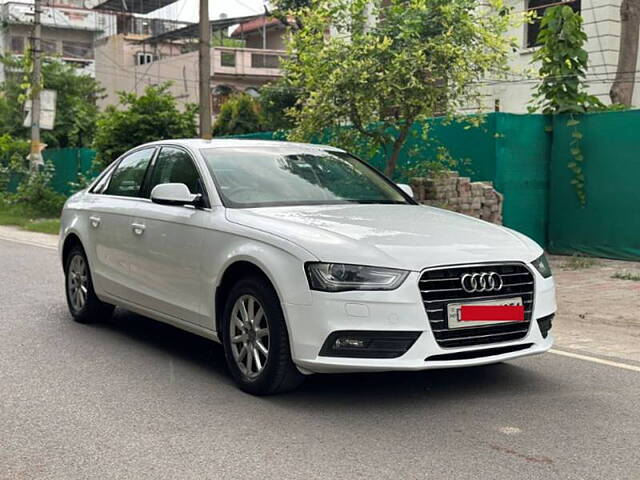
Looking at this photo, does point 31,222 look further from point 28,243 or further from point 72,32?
point 72,32

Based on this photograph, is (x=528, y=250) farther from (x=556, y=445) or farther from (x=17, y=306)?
(x=17, y=306)

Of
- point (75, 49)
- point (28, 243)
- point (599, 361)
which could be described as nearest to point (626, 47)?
point (28, 243)

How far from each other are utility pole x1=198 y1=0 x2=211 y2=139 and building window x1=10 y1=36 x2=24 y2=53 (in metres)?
50.8

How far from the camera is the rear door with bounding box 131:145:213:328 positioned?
20.3 ft

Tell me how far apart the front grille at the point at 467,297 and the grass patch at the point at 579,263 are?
6.99 metres

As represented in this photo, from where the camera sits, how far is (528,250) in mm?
5672

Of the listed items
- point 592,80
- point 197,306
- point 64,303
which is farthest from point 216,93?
point 197,306

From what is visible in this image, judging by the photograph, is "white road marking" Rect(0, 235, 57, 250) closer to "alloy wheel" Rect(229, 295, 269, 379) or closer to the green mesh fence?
the green mesh fence

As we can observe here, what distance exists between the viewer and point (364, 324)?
5.06 meters

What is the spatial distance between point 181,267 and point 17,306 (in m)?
3.39

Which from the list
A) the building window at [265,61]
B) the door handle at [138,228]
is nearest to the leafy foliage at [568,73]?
the door handle at [138,228]

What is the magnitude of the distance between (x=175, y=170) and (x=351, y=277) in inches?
89.4

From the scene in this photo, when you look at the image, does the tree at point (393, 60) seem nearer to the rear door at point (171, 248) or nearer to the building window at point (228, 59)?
the rear door at point (171, 248)

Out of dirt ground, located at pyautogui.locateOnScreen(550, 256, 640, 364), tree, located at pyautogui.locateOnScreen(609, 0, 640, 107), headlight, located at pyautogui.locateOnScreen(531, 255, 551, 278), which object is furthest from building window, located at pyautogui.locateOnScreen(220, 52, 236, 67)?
headlight, located at pyautogui.locateOnScreen(531, 255, 551, 278)
